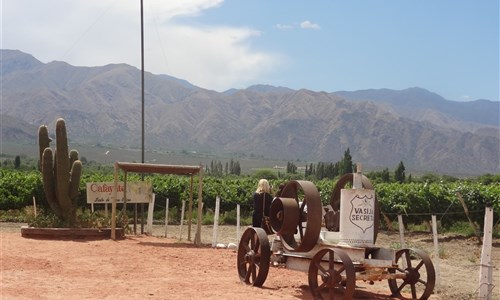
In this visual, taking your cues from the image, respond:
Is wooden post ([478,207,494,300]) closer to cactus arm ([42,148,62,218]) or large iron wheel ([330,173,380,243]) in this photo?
large iron wheel ([330,173,380,243])

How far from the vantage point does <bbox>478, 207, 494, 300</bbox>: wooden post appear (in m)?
11.1

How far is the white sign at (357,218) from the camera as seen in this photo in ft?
37.4

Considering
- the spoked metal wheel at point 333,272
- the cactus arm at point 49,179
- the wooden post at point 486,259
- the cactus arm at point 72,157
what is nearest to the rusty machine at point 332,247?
the spoked metal wheel at point 333,272

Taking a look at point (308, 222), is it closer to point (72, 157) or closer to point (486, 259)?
point (486, 259)

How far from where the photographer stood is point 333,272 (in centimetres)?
1084

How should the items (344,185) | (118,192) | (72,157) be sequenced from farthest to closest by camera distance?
(72,157) < (118,192) < (344,185)

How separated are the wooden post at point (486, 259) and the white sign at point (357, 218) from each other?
1.74 meters

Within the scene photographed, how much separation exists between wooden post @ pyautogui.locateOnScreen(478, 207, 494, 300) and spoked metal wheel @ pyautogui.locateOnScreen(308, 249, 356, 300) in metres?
2.20

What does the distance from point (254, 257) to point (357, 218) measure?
2.20 metres

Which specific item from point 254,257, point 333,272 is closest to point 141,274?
point 254,257

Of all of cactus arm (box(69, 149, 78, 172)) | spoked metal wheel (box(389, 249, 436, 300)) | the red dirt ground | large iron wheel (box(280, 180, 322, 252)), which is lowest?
the red dirt ground

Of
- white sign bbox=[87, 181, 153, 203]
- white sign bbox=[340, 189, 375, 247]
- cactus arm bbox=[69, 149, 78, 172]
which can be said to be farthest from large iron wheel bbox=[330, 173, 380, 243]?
cactus arm bbox=[69, 149, 78, 172]

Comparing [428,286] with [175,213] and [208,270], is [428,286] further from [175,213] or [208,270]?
[175,213]

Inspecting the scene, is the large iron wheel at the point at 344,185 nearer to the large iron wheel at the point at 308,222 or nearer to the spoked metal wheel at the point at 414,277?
the spoked metal wheel at the point at 414,277
